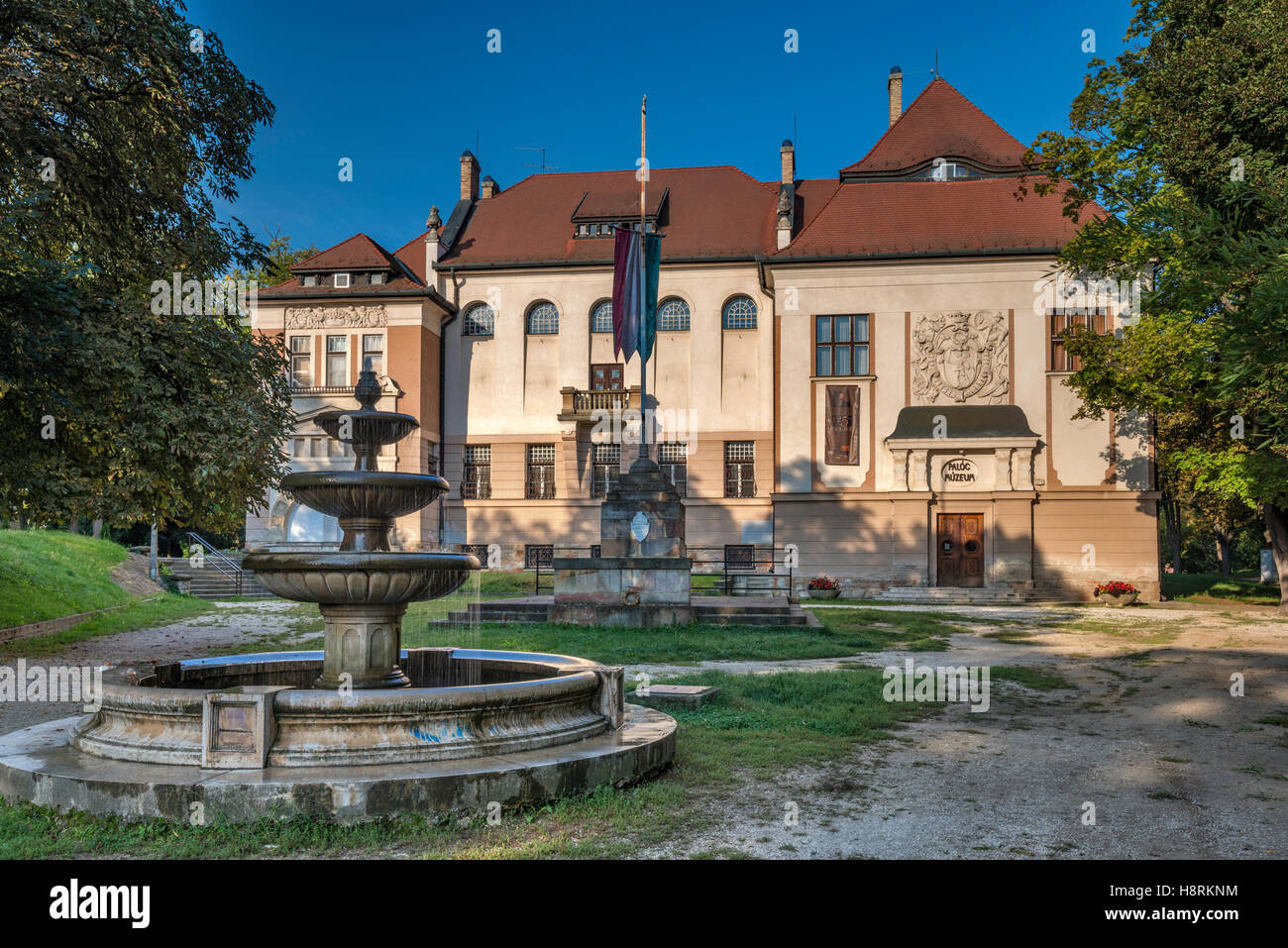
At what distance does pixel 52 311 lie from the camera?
12500mm

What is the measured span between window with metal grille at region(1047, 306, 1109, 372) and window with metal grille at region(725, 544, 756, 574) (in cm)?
1244

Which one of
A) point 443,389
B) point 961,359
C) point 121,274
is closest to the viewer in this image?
point 121,274

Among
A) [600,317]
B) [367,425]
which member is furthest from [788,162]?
[367,425]

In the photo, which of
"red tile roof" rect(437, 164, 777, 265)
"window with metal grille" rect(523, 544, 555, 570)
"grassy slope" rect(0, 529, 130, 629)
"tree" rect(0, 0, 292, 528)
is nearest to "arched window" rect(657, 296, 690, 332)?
"red tile roof" rect(437, 164, 777, 265)

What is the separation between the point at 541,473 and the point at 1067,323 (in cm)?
2067

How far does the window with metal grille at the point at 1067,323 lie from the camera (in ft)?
112

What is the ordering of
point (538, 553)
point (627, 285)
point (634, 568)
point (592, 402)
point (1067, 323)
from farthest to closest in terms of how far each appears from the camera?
point (538, 553) → point (592, 402) → point (1067, 323) → point (627, 285) → point (634, 568)

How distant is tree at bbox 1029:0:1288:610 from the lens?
9.52 metres

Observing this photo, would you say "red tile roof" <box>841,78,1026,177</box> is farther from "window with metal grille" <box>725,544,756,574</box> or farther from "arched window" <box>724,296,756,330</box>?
"window with metal grille" <box>725,544,756,574</box>

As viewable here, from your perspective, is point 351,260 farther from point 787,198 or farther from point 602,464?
point 787,198

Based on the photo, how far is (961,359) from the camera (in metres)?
34.6

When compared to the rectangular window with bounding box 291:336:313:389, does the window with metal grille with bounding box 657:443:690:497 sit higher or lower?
lower

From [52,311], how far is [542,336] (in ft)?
93.4

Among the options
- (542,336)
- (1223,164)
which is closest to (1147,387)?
(1223,164)
